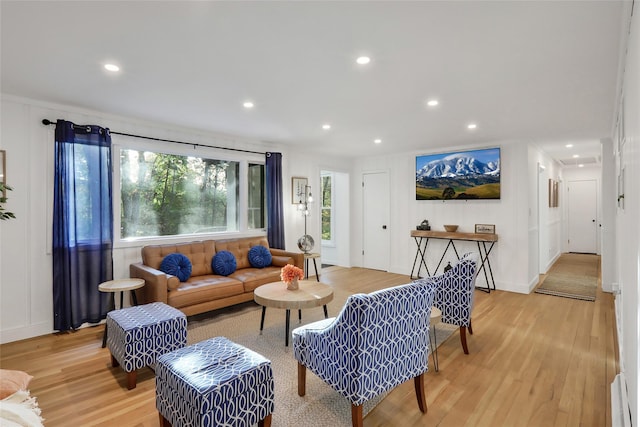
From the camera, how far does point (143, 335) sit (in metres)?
2.52

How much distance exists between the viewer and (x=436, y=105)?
3512mm

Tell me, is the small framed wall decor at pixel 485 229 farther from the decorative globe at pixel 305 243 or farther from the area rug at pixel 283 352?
the decorative globe at pixel 305 243

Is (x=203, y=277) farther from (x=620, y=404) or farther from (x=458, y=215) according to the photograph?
(x=458, y=215)

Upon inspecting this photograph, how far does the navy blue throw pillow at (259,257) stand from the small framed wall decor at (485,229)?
3597 mm

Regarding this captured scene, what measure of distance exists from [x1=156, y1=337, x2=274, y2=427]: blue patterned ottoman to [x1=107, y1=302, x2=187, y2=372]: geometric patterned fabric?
2.12 feet

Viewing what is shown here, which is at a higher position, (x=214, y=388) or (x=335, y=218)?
(x=335, y=218)

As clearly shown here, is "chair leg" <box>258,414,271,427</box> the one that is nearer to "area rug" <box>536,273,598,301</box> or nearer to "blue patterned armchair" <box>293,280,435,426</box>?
"blue patterned armchair" <box>293,280,435,426</box>

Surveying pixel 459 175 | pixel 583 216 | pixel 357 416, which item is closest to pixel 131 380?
pixel 357 416

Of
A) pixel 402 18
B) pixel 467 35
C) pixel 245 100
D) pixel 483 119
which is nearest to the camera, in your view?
pixel 402 18

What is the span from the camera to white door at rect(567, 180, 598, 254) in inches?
353

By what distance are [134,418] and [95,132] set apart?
3073 millimetres

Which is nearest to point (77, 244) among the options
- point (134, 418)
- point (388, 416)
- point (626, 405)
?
point (134, 418)

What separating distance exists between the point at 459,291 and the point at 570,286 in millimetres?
3805

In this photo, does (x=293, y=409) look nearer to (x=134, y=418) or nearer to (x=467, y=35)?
(x=134, y=418)
